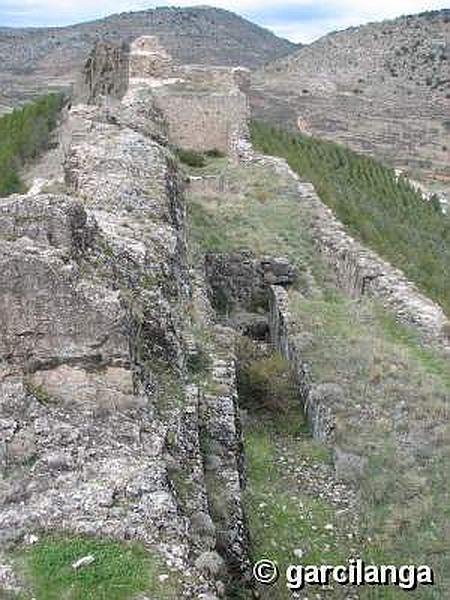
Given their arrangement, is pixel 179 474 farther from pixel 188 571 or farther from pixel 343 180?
pixel 343 180

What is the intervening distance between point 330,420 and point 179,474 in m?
3.32

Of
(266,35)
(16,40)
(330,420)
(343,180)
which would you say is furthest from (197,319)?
(266,35)

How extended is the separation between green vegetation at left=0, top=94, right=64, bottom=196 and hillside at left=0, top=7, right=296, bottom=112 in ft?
141

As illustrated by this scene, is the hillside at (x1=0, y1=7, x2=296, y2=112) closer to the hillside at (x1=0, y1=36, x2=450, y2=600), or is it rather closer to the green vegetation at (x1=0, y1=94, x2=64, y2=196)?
the green vegetation at (x1=0, y1=94, x2=64, y2=196)

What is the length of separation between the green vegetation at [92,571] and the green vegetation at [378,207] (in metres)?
8.65

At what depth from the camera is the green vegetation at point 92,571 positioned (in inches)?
163

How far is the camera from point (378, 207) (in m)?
→ 19.8

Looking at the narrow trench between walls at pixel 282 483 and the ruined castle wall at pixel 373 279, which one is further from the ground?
the ruined castle wall at pixel 373 279

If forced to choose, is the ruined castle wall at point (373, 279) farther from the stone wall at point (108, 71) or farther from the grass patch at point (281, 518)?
the stone wall at point (108, 71)

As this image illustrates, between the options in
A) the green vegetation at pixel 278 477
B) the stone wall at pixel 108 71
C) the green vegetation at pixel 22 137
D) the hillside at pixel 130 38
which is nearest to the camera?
the green vegetation at pixel 278 477

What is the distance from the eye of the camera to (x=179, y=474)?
5414 millimetres

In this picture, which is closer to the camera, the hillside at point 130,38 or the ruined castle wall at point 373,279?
the ruined castle wall at point 373,279

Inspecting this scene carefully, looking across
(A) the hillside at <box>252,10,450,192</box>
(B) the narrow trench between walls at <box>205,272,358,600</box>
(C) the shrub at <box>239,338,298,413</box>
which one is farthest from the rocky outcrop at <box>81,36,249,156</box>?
(A) the hillside at <box>252,10,450,192</box>

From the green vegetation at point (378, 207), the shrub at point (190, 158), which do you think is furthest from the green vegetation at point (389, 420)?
the shrub at point (190, 158)
